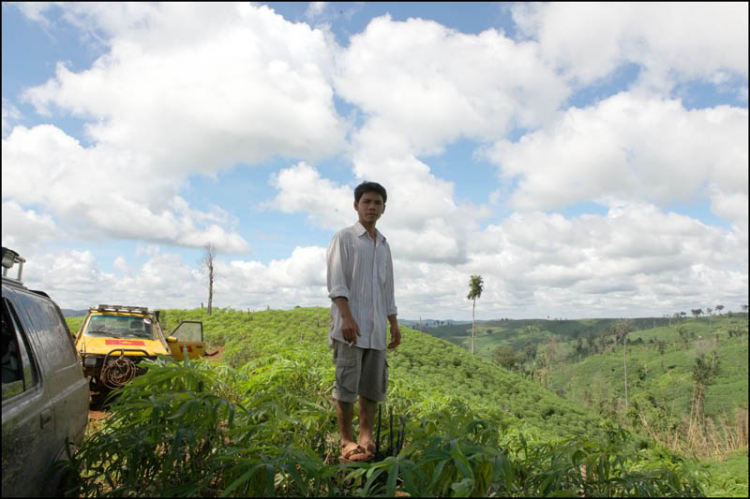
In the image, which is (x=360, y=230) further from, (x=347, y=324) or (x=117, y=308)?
(x=117, y=308)

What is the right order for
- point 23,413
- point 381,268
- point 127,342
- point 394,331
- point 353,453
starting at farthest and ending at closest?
1. point 127,342
2. point 394,331
3. point 381,268
4. point 353,453
5. point 23,413

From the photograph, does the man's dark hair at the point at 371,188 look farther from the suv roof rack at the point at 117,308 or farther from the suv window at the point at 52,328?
the suv roof rack at the point at 117,308

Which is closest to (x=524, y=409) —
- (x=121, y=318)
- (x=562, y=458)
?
(x=121, y=318)

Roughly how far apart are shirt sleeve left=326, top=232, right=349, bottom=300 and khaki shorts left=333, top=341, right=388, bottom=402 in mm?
328

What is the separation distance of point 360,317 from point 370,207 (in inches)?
28.7

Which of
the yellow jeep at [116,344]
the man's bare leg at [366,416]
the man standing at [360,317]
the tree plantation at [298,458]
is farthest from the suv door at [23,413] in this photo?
the yellow jeep at [116,344]

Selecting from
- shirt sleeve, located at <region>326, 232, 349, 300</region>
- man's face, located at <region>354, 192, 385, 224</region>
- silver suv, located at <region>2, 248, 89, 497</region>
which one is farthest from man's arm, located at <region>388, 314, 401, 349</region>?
silver suv, located at <region>2, 248, 89, 497</region>

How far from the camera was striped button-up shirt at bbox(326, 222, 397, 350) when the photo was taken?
122 inches

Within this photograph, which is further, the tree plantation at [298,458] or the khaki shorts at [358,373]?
the khaki shorts at [358,373]

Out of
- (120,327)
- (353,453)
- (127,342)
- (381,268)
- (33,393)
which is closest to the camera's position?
(33,393)

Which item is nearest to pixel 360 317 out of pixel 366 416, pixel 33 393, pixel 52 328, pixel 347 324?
pixel 347 324

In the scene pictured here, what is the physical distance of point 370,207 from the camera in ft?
10.8

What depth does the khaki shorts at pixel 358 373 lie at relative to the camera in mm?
3078

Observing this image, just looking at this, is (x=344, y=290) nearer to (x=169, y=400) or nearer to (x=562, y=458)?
(x=169, y=400)
